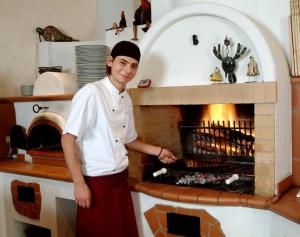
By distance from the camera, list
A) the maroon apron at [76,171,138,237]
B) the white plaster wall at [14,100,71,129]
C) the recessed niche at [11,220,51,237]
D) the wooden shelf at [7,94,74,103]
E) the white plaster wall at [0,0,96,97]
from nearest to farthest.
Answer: the maroon apron at [76,171,138,237] → the wooden shelf at [7,94,74,103] → the white plaster wall at [14,100,71,129] → the recessed niche at [11,220,51,237] → the white plaster wall at [0,0,96,97]

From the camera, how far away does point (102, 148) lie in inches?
70.0

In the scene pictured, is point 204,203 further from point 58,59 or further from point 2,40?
point 2,40

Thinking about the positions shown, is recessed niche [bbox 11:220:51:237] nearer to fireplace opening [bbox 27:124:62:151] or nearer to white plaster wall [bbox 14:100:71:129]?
fireplace opening [bbox 27:124:62:151]

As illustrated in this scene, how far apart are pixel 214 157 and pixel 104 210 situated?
31.9 inches

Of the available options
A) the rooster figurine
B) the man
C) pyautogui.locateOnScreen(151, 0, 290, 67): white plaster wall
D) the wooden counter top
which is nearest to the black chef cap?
the man

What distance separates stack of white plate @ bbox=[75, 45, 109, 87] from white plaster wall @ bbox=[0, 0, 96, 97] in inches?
38.8

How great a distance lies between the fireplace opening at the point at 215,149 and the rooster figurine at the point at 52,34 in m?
1.63

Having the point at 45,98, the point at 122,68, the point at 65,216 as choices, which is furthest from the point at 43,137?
the point at 122,68

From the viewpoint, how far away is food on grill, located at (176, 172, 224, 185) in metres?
2.01

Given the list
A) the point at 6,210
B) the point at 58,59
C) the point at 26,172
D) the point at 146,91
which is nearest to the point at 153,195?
the point at 146,91

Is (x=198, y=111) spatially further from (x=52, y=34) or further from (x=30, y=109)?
(x=52, y=34)

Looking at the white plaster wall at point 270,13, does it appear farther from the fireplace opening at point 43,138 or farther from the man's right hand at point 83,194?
the fireplace opening at point 43,138

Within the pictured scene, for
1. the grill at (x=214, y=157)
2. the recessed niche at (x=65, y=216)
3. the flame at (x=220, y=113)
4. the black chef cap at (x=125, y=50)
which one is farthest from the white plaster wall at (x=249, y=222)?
the recessed niche at (x=65, y=216)

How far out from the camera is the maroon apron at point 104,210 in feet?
5.93
